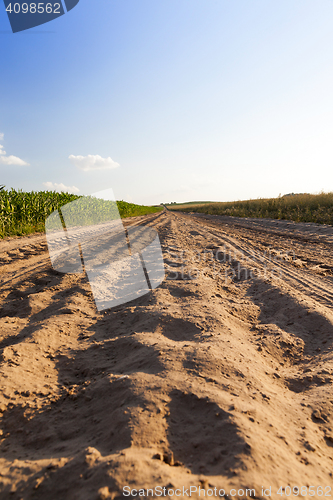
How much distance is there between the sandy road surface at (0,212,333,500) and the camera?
1118 millimetres

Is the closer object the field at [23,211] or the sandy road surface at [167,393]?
the sandy road surface at [167,393]

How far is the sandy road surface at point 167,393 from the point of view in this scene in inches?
44.0

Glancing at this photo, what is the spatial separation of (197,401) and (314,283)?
333 cm

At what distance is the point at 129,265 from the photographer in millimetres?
5102

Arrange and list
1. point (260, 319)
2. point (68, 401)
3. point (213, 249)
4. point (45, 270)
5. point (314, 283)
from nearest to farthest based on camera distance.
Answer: point (68, 401) < point (260, 319) < point (314, 283) < point (45, 270) < point (213, 249)

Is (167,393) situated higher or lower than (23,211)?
lower

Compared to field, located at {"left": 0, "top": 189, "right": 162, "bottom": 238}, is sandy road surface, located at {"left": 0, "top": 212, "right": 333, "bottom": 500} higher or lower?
lower

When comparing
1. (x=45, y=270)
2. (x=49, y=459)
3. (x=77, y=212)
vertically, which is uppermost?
(x=77, y=212)

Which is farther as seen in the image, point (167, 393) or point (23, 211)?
point (23, 211)

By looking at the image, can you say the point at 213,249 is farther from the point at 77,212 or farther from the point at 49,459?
the point at 77,212

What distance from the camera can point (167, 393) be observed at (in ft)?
5.16

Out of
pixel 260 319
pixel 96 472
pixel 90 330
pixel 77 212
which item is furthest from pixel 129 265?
pixel 77 212

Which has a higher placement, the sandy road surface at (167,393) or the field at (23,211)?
the field at (23,211)

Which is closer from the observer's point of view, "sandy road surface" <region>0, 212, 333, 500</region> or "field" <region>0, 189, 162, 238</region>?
"sandy road surface" <region>0, 212, 333, 500</region>
